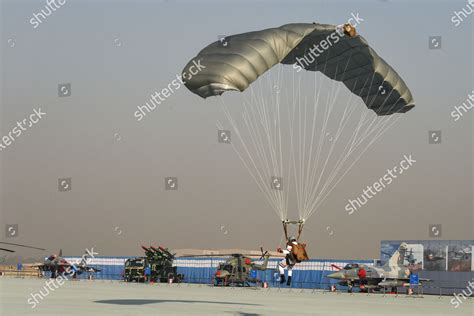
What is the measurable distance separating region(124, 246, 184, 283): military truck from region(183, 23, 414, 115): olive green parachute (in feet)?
88.7

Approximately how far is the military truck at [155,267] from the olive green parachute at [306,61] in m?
27.0

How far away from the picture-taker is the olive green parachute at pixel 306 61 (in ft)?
74.7

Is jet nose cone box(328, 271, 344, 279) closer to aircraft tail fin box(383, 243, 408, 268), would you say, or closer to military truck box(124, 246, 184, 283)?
aircraft tail fin box(383, 243, 408, 268)

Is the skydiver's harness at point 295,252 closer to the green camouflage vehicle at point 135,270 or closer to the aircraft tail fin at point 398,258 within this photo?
the aircraft tail fin at point 398,258

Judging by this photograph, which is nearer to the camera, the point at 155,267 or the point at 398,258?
the point at 398,258

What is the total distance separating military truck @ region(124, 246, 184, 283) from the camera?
2037 inches

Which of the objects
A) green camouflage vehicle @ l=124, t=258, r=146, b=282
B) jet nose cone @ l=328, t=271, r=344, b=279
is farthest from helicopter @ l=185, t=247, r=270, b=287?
green camouflage vehicle @ l=124, t=258, r=146, b=282

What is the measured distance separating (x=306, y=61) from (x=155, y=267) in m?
28.7

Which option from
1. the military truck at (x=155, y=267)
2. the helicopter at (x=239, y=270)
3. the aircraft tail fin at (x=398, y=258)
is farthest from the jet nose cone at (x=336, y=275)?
the military truck at (x=155, y=267)

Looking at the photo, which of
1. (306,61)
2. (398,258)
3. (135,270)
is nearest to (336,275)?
(398,258)

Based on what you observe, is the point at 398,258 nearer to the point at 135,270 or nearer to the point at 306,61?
the point at 306,61

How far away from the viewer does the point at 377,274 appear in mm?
40312

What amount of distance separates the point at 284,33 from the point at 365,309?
10101 millimetres

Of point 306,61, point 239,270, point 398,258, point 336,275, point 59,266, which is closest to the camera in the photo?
point 306,61
